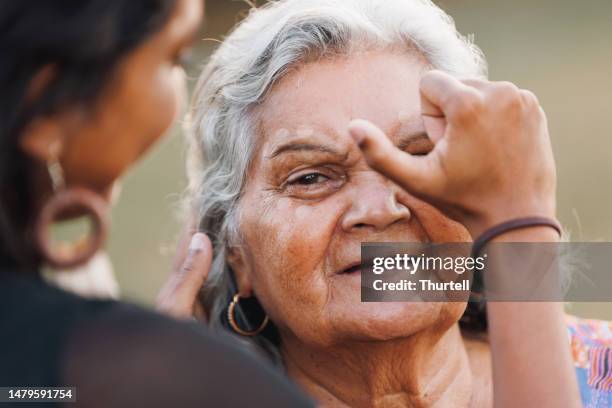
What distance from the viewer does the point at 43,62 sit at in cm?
151

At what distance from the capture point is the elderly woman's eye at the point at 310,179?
305 cm

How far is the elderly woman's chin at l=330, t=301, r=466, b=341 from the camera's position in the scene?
2.81 metres

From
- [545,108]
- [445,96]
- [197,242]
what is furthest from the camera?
[545,108]

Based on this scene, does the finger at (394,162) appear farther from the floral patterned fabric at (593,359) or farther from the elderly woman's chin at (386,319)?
the floral patterned fabric at (593,359)

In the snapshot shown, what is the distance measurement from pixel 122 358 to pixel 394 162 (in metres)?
0.88

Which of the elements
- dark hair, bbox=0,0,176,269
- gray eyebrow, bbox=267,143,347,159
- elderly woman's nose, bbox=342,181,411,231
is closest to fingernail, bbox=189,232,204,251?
gray eyebrow, bbox=267,143,347,159

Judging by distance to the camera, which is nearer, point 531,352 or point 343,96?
point 531,352

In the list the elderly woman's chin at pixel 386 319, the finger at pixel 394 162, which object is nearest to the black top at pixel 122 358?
the finger at pixel 394 162

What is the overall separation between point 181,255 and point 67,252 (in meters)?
1.71

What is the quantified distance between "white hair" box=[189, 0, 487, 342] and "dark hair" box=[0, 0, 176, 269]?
1.59 m

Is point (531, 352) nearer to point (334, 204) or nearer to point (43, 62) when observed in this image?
point (334, 204)

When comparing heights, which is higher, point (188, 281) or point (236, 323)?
point (188, 281)

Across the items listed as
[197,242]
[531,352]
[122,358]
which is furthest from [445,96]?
[197,242]

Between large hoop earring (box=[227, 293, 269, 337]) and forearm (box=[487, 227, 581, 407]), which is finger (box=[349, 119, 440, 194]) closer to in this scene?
forearm (box=[487, 227, 581, 407])
